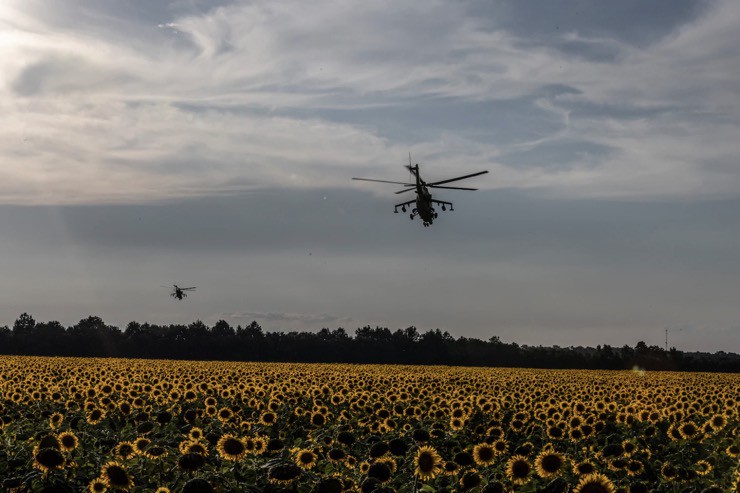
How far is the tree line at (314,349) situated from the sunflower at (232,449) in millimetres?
86371

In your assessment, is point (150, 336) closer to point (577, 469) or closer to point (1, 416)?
point (1, 416)

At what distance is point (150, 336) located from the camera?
112 meters

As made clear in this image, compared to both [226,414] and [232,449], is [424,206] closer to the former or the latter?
[226,414]

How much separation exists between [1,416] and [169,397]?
289 inches

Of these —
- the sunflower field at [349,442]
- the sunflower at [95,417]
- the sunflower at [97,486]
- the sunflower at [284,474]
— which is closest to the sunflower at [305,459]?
the sunflower field at [349,442]

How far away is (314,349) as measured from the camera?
356 feet

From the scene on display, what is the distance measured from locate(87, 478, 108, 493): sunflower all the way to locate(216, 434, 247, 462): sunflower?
196 centimetres

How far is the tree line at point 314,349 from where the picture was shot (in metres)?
99.4

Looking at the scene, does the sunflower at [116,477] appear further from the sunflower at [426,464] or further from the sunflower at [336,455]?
the sunflower at [426,464]

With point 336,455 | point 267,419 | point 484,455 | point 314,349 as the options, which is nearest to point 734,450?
point 484,455

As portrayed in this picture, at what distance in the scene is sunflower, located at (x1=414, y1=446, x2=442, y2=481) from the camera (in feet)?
39.2

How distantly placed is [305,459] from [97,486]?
2.73 meters

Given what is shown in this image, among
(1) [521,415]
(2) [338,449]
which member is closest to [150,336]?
(1) [521,415]

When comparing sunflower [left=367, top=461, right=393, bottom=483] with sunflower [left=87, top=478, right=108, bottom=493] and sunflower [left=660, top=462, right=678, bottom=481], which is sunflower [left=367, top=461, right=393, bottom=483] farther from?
sunflower [left=660, top=462, right=678, bottom=481]
